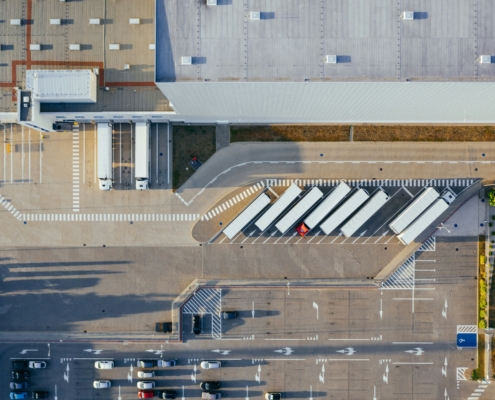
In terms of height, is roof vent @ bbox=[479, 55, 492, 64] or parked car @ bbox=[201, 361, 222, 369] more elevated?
roof vent @ bbox=[479, 55, 492, 64]

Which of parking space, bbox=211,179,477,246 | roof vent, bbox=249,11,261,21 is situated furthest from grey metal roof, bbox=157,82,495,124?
parking space, bbox=211,179,477,246

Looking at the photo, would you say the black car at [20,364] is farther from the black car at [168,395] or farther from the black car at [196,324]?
the black car at [196,324]

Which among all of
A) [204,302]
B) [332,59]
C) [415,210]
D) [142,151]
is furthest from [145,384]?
[332,59]

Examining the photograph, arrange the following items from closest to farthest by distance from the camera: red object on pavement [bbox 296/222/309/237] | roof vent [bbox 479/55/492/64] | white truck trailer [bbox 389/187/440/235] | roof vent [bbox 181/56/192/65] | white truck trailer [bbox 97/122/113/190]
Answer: roof vent [bbox 479/55/492/64] < roof vent [bbox 181/56/192/65] < white truck trailer [bbox 389/187/440/235] < white truck trailer [bbox 97/122/113/190] < red object on pavement [bbox 296/222/309/237]

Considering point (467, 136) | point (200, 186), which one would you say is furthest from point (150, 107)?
point (467, 136)

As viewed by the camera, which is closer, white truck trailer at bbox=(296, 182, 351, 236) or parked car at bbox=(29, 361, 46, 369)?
white truck trailer at bbox=(296, 182, 351, 236)

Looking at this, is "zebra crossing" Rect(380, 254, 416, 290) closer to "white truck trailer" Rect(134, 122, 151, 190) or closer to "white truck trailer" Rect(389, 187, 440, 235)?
"white truck trailer" Rect(389, 187, 440, 235)

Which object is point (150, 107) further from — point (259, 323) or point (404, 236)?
point (404, 236)
